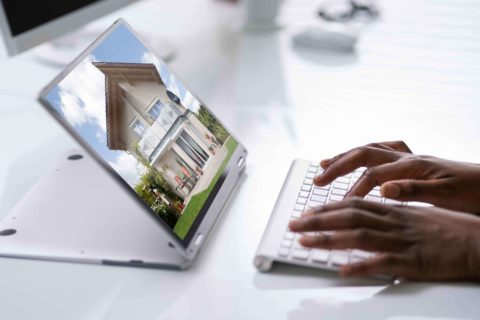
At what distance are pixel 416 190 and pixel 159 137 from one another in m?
0.35

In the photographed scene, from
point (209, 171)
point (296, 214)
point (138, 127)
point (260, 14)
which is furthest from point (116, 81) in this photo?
point (260, 14)

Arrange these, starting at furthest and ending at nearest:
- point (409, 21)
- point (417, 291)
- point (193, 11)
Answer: point (193, 11)
point (409, 21)
point (417, 291)

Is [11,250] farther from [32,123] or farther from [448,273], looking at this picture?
[448,273]

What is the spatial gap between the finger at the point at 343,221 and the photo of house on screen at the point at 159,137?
0.17m

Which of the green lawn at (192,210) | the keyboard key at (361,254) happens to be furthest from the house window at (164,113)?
the keyboard key at (361,254)

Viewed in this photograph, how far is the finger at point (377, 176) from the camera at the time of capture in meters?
0.90

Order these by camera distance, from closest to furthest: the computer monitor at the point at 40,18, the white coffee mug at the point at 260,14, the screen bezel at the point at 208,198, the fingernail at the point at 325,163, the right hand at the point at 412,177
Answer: the screen bezel at the point at 208,198 → the right hand at the point at 412,177 → the fingernail at the point at 325,163 → the computer monitor at the point at 40,18 → the white coffee mug at the point at 260,14

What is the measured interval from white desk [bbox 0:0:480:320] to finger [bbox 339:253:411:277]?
0.9 inches

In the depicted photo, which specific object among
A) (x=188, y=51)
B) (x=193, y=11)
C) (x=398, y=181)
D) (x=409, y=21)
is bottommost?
(x=398, y=181)

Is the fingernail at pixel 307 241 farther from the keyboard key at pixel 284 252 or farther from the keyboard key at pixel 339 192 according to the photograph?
the keyboard key at pixel 339 192

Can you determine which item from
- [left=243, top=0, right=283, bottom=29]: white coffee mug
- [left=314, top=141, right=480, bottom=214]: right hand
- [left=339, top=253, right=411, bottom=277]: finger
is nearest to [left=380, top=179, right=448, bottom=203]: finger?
[left=314, top=141, right=480, bottom=214]: right hand

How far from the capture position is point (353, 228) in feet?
2.61

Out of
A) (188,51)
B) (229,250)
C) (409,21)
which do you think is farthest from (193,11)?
(229,250)

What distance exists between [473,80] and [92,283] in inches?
36.2
